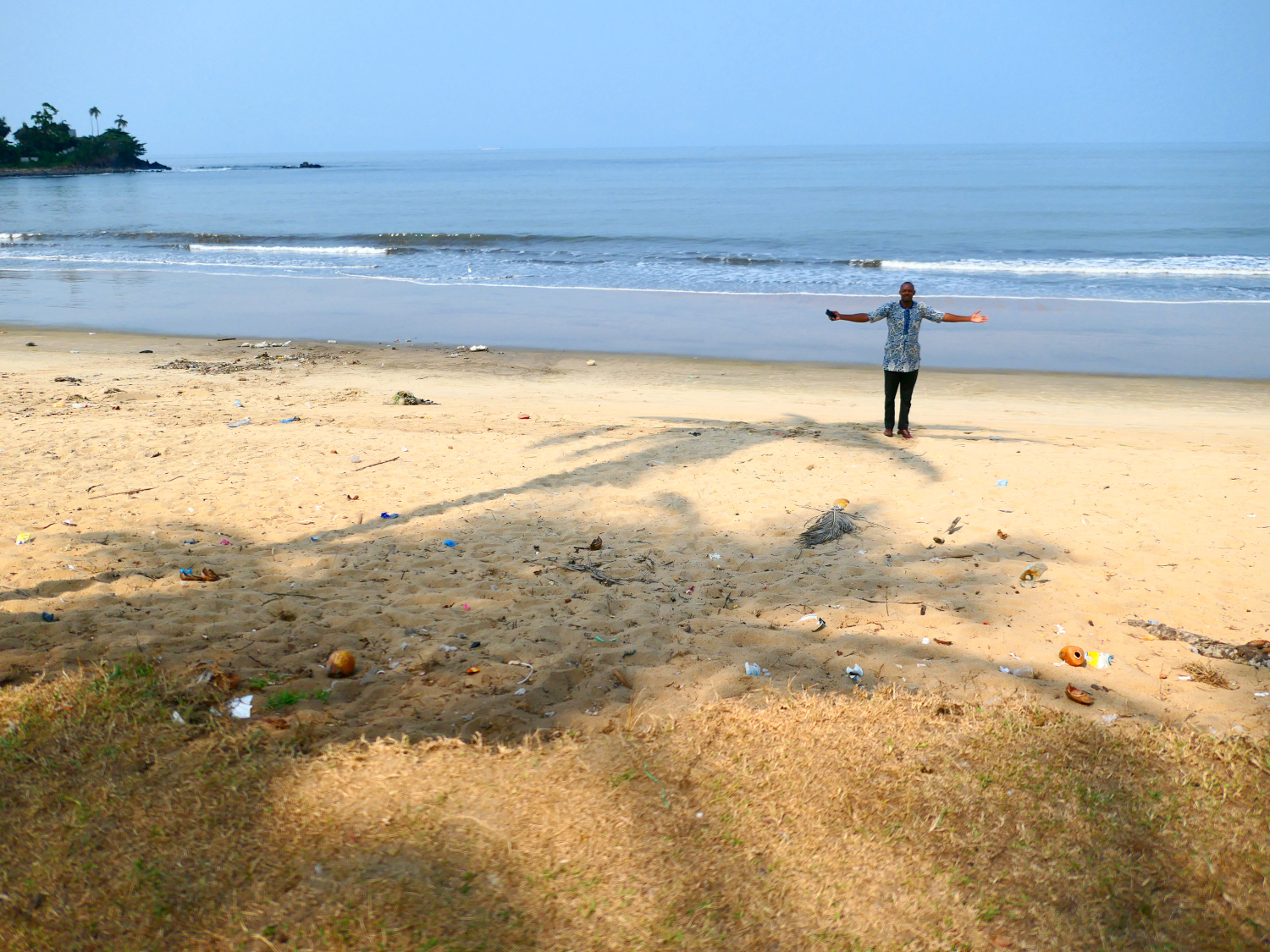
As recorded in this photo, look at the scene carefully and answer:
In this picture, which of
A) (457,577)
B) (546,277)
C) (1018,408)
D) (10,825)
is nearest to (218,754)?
(10,825)

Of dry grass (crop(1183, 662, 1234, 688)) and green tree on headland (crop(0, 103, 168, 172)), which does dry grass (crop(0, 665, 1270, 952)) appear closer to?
dry grass (crop(1183, 662, 1234, 688))

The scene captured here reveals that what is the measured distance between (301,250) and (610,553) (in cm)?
2897

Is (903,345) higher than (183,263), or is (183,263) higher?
(183,263)

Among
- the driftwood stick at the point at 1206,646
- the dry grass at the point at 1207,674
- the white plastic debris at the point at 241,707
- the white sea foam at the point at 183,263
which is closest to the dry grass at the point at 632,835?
the white plastic debris at the point at 241,707

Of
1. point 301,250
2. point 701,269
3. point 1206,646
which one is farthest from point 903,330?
point 301,250

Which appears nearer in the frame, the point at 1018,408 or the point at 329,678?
the point at 329,678

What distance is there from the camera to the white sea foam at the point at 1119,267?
22609 millimetres

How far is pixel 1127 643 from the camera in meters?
4.57

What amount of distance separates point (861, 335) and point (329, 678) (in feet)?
44.7

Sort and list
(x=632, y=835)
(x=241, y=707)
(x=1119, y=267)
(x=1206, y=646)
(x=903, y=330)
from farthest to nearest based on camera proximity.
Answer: (x=1119, y=267) < (x=903, y=330) < (x=1206, y=646) < (x=241, y=707) < (x=632, y=835)

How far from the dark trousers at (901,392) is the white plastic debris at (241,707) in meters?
6.97

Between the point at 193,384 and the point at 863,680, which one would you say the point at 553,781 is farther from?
the point at 193,384

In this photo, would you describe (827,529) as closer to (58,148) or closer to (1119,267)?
(1119,267)

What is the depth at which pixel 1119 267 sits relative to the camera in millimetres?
A: 23688
